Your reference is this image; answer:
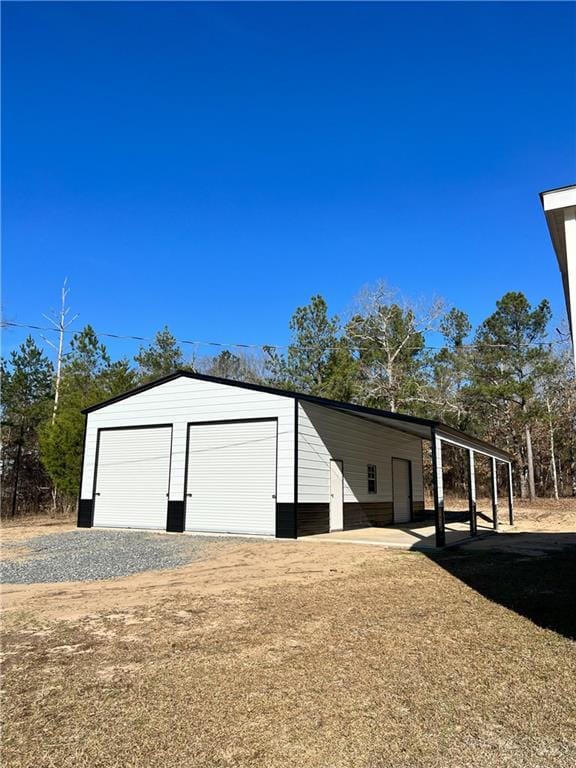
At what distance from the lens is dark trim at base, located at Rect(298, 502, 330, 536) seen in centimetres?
1245

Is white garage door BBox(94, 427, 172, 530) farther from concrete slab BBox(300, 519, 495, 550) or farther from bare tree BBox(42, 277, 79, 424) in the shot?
bare tree BBox(42, 277, 79, 424)

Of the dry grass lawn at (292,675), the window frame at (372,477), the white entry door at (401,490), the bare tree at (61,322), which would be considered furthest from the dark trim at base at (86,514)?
the bare tree at (61,322)

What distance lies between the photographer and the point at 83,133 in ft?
43.9

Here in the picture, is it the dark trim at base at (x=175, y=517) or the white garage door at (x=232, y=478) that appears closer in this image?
the white garage door at (x=232, y=478)

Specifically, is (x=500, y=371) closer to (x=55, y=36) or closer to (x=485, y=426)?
(x=485, y=426)

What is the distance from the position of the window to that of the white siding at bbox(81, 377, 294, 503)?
15.7ft

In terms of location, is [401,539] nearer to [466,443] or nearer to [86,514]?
[466,443]

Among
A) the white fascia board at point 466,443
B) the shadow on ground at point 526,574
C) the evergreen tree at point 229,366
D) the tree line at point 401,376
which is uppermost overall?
the evergreen tree at point 229,366

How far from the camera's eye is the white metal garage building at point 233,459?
1261 centimetres

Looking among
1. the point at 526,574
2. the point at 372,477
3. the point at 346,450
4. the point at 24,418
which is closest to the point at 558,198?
the point at 526,574

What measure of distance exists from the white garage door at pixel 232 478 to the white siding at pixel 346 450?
87 cm

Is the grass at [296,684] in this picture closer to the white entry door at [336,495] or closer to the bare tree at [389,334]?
the white entry door at [336,495]

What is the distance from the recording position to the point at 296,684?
3.14 meters

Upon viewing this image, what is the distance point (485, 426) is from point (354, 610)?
25857 mm
